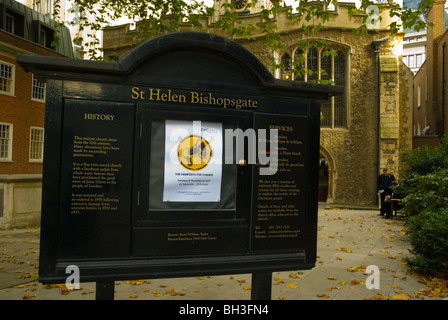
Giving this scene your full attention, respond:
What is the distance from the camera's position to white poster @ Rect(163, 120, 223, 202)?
3.07m

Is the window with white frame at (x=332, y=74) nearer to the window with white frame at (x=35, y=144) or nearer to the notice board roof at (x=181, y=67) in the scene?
the window with white frame at (x=35, y=144)

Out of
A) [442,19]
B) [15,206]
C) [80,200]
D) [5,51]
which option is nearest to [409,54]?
[442,19]

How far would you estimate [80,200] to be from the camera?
9.34 ft

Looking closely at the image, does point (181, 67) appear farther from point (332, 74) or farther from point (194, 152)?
point (332, 74)

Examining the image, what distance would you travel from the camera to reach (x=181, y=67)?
312 cm

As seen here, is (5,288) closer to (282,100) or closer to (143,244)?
(143,244)

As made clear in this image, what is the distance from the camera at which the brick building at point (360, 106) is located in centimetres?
2122

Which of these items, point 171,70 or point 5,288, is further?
point 5,288

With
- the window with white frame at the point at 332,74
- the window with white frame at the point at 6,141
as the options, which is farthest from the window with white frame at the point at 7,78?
the window with white frame at the point at 332,74

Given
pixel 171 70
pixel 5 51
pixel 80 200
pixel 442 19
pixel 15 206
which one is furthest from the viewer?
pixel 442 19

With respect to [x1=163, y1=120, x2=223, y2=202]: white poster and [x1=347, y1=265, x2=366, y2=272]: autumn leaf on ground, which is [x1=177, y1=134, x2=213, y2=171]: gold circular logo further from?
[x1=347, y1=265, x2=366, y2=272]: autumn leaf on ground

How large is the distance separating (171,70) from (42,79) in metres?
1.00

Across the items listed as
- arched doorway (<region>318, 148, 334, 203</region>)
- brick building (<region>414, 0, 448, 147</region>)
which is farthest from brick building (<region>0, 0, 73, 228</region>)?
brick building (<region>414, 0, 448, 147</region>)

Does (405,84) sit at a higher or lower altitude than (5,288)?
higher
